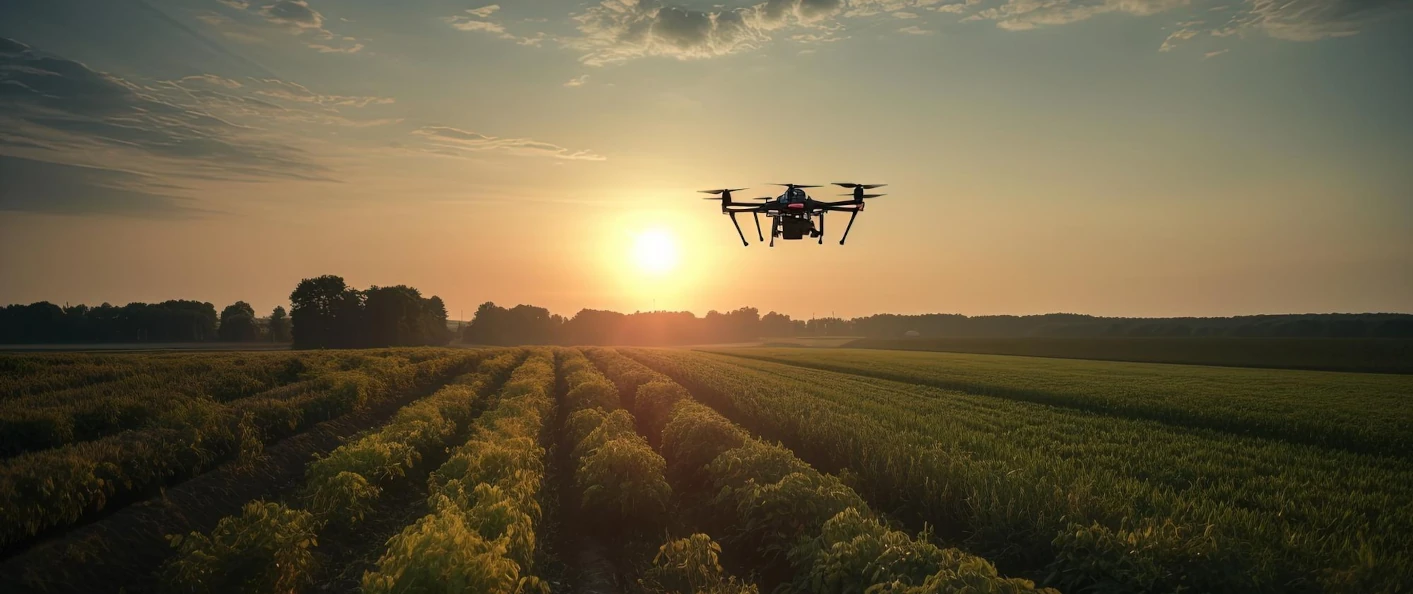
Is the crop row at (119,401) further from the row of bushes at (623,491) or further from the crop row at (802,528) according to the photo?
the crop row at (802,528)

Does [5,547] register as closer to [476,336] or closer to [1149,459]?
[1149,459]

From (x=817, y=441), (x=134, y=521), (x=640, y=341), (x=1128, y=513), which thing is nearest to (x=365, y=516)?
(x=134, y=521)

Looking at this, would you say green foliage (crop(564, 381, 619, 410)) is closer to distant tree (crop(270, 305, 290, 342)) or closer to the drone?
the drone

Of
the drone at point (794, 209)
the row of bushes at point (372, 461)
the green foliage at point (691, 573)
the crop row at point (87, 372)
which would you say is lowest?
the green foliage at point (691, 573)

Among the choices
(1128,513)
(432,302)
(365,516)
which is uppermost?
(432,302)

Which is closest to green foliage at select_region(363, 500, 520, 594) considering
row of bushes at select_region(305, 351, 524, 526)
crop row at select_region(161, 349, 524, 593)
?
crop row at select_region(161, 349, 524, 593)

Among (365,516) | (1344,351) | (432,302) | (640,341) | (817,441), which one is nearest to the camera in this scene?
(365,516)

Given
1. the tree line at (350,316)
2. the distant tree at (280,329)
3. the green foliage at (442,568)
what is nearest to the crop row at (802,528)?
the green foliage at (442,568)

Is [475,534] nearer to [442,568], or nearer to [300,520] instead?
[442,568]
